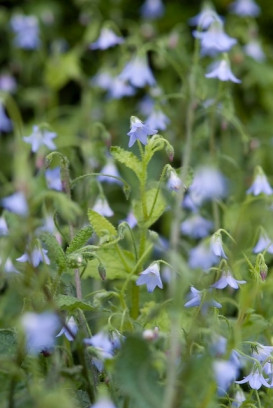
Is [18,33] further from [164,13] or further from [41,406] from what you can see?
[41,406]

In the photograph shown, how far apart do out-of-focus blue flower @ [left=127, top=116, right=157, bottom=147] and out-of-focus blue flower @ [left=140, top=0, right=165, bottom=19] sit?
82.6 inches

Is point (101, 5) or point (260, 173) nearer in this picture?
point (260, 173)

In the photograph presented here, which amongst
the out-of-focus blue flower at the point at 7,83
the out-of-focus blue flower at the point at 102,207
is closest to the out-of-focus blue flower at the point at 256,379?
the out-of-focus blue flower at the point at 102,207

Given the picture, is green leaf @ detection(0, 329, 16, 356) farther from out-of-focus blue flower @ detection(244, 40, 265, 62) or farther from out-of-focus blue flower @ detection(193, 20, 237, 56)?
out-of-focus blue flower @ detection(244, 40, 265, 62)

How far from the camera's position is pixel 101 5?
3.77 meters

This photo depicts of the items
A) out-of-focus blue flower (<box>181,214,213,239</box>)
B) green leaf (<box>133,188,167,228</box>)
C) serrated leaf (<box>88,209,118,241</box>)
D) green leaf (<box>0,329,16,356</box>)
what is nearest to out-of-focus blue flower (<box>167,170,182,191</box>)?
green leaf (<box>133,188,167,228</box>)

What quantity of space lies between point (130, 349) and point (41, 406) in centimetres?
19

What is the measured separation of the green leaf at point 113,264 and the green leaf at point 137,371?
57 cm

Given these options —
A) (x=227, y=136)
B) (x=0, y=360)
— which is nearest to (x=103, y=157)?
(x=227, y=136)

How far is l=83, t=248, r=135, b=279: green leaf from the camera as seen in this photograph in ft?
6.04

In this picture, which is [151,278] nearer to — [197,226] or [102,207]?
[102,207]

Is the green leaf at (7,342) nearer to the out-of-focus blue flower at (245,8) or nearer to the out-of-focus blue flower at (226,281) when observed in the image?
the out-of-focus blue flower at (226,281)

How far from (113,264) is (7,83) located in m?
2.04

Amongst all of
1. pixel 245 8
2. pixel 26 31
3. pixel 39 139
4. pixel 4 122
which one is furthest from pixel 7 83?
pixel 39 139
